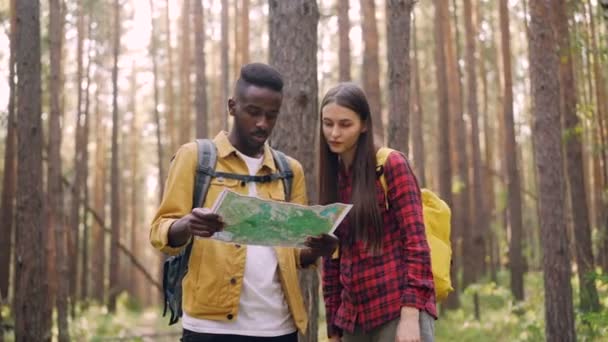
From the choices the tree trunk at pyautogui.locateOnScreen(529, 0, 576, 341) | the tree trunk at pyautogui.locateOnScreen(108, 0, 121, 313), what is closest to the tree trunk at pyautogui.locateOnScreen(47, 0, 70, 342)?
the tree trunk at pyautogui.locateOnScreen(108, 0, 121, 313)

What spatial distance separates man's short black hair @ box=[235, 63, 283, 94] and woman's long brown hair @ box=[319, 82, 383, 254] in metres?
0.26

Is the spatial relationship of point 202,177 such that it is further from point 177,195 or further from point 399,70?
point 399,70

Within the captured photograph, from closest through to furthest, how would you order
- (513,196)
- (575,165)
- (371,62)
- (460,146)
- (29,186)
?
(29,186) < (575,165) < (371,62) < (513,196) < (460,146)

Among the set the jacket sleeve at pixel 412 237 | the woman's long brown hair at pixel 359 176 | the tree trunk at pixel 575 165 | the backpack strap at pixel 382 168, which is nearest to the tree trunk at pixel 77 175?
the tree trunk at pixel 575 165

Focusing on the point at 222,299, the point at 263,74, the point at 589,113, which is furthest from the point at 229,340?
the point at 589,113

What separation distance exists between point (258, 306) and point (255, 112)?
2.72 ft

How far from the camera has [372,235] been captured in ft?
10.3

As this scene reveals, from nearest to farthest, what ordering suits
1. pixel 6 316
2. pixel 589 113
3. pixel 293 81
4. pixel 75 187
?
pixel 293 81
pixel 589 113
pixel 6 316
pixel 75 187

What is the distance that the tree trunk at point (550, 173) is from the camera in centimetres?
766

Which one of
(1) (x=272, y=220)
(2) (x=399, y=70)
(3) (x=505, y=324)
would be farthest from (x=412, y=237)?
(3) (x=505, y=324)

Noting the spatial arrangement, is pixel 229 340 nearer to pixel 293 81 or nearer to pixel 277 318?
pixel 277 318

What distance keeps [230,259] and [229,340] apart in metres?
0.33

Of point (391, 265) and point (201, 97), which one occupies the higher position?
point (201, 97)

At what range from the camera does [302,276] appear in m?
5.27
